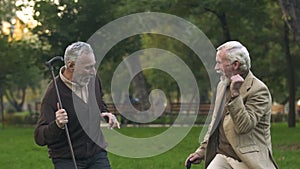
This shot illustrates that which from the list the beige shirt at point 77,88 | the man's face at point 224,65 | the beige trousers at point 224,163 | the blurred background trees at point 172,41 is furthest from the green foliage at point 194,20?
the man's face at point 224,65

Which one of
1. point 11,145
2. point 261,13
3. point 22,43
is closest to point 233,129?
point 11,145

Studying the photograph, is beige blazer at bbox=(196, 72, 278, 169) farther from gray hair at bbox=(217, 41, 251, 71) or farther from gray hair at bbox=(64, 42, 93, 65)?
gray hair at bbox=(64, 42, 93, 65)

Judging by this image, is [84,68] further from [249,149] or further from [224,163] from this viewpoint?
[249,149]

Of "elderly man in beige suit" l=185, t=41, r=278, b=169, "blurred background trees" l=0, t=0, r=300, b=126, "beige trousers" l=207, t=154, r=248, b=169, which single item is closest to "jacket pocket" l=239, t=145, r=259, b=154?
"elderly man in beige suit" l=185, t=41, r=278, b=169

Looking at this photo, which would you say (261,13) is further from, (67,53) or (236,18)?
(67,53)

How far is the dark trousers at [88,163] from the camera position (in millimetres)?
6051

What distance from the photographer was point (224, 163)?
5.90 metres

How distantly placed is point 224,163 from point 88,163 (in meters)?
1.20

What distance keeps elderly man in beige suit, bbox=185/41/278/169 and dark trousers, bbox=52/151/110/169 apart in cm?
102

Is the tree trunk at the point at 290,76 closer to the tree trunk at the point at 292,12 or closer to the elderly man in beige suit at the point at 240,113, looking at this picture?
the tree trunk at the point at 292,12

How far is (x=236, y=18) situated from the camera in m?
26.1

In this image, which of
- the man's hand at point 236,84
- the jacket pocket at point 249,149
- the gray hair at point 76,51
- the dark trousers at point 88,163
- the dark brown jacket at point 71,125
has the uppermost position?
the gray hair at point 76,51

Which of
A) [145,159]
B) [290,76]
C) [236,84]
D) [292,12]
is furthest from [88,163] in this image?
[290,76]

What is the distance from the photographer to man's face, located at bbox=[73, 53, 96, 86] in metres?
5.92
